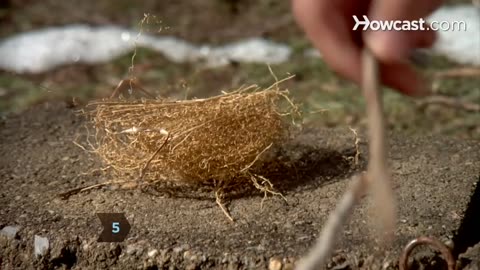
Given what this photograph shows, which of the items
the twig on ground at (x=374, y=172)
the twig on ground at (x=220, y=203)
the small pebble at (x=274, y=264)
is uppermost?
the twig on ground at (x=374, y=172)

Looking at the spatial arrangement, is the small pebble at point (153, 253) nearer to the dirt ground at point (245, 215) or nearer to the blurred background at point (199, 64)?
the dirt ground at point (245, 215)

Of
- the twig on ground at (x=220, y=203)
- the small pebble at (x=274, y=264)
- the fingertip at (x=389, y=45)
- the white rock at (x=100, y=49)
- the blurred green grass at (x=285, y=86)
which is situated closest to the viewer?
the fingertip at (x=389, y=45)

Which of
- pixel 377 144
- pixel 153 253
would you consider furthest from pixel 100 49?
pixel 377 144

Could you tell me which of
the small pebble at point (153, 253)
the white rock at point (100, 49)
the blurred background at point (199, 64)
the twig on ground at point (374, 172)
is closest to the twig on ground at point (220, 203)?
the small pebble at point (153, 253)

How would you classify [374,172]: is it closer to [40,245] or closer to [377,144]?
[377,144]

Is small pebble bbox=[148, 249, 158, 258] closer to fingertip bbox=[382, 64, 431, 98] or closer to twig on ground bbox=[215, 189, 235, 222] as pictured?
twig on ground bbox=[215, 189, 235, 222]

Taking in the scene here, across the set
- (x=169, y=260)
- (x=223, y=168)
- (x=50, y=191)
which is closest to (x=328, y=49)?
(x=169, y=260)

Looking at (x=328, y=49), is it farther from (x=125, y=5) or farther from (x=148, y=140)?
(x=125, y=5)
